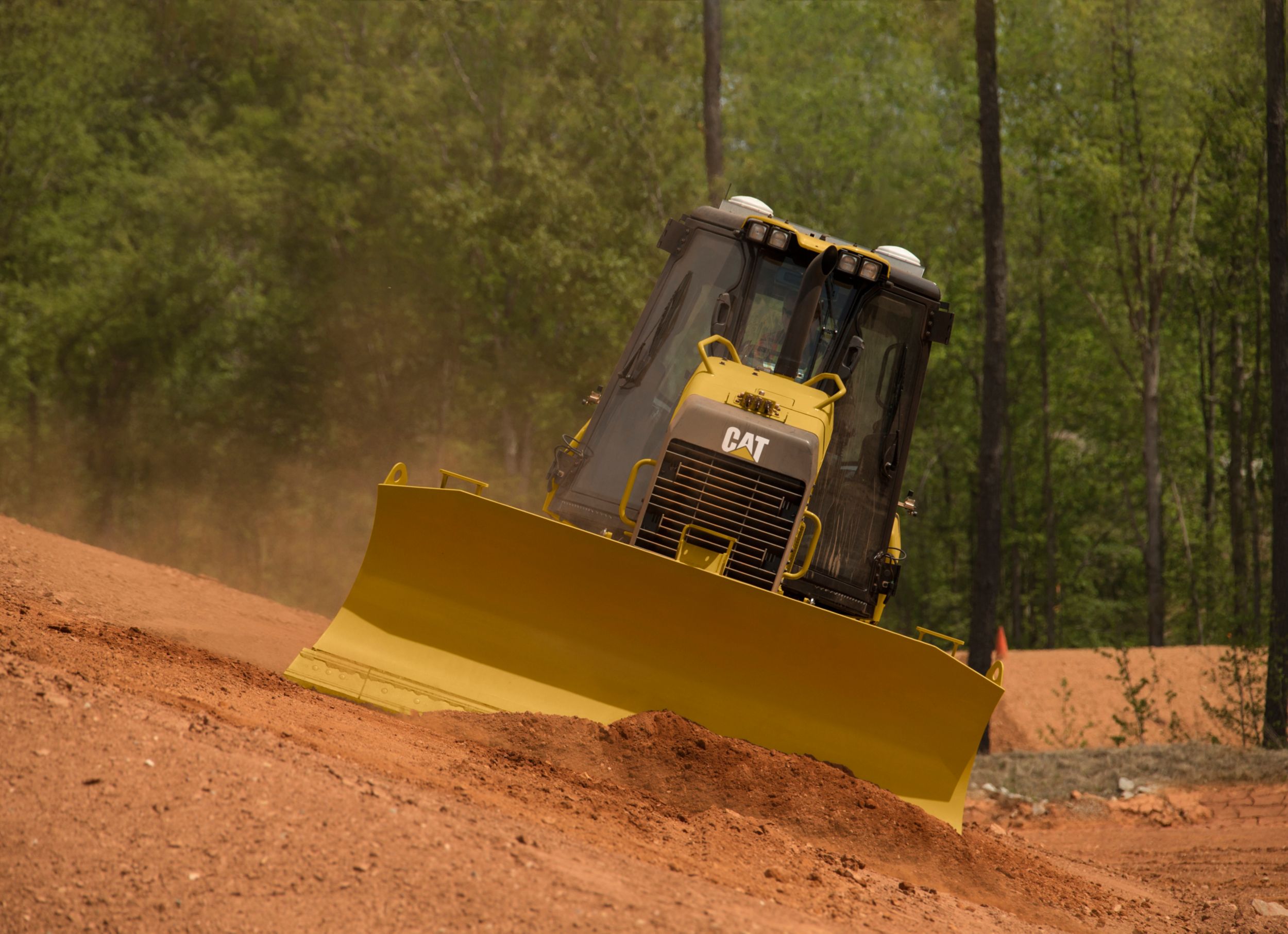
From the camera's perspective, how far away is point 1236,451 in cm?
2242

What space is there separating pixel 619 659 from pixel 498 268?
1930 cm

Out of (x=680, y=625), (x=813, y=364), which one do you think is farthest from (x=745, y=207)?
(x=680, y=625)

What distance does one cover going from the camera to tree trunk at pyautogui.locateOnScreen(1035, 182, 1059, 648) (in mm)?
26469

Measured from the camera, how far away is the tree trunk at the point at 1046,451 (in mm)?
26469

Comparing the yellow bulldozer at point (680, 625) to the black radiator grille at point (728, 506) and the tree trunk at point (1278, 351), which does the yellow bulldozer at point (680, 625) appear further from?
the tree trunk at point (1278, 351)

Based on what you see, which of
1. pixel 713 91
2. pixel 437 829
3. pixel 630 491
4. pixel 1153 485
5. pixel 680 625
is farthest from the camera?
pixel 1153 485

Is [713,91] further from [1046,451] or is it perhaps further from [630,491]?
[630,491]

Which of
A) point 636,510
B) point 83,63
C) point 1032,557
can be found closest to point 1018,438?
point 1032,557

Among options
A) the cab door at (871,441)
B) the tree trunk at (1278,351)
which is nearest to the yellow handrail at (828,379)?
the cab door at (871,441)

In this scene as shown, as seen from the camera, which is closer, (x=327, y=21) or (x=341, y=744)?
(x=341, y=744)

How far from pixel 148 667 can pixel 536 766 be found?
1.90 m

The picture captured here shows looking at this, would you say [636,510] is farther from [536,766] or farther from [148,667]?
[148,667]

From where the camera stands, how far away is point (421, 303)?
87.8ft

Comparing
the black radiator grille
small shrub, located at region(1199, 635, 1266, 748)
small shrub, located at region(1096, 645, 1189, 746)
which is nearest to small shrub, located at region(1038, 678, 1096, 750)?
small shrub, located at region(1096, 645, 1189, 746)
